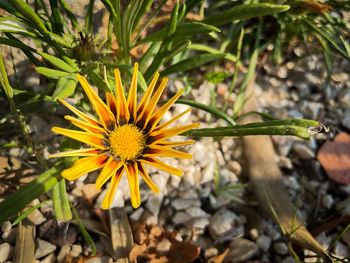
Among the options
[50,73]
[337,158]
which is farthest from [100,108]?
[337,158]

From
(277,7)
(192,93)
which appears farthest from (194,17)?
(277,7)

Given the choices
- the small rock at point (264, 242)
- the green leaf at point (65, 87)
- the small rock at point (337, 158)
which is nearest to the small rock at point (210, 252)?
the small rock at point (264, 242)

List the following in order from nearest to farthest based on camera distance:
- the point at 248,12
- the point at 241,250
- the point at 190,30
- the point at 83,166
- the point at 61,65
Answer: the point at 83,166
the point at 61,65
the point at 190,30
the point at 248,12
the point at 241,250

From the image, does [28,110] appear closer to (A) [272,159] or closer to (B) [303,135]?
(B) [303,135]

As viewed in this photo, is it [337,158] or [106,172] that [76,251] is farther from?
[337,158]

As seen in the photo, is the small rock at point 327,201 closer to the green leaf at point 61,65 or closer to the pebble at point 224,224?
the pebble at point 224,224

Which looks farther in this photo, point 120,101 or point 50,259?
point 50,259
